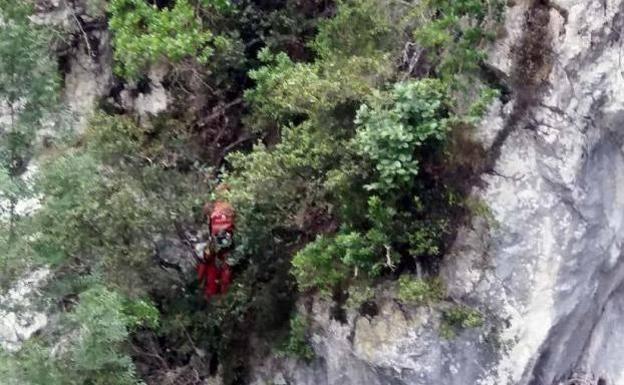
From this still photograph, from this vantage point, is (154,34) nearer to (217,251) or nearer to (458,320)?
(217,251)

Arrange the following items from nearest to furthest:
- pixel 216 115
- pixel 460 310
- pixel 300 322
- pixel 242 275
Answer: pixel 460 310 < pixel 300 322 < pixel 242 275 < pixel 216 115

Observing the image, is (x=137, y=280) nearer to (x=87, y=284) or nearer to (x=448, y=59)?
(x=87, y=284)

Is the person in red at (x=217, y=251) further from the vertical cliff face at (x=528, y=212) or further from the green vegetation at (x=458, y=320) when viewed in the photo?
the green vegetation at (x=458, y=320)

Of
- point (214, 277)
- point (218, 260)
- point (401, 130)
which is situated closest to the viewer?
point (401, 130)

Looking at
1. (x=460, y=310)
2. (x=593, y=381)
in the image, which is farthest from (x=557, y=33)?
(x=593, y=381)

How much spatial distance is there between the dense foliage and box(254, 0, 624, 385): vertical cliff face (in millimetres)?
228

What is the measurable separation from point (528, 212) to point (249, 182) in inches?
104

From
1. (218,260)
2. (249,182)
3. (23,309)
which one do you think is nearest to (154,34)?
(249,182)

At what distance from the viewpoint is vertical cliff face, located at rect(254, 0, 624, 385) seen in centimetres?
735

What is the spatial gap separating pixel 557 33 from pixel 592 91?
25.2 inches

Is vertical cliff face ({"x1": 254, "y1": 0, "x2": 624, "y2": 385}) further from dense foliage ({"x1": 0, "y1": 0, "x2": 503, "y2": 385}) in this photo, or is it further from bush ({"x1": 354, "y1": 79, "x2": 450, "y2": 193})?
bush ({"x1": 354, "y1": 79, "x2": 450, "y2": 193})

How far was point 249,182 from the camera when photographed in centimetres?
752

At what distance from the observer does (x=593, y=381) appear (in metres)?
8.39

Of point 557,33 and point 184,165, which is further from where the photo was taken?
point 184,165
